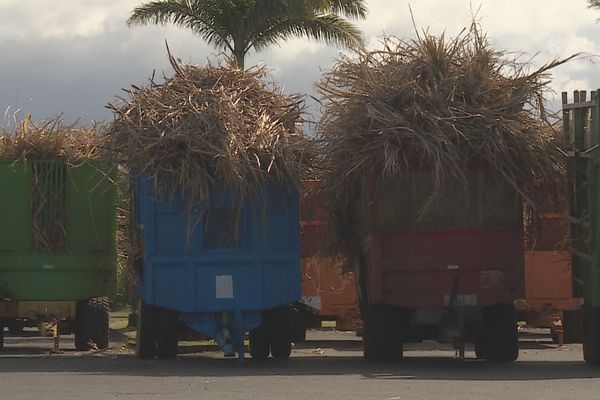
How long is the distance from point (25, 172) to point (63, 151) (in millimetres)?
664

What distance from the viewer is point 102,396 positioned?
12531 millimetres

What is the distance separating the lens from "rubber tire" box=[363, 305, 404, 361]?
54.6 feet

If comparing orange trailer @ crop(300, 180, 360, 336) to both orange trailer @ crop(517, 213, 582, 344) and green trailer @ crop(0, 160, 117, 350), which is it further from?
green trailer @ crop(0, 160, 117, 350)

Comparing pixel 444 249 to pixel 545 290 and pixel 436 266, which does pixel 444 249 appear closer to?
pixel 436 266

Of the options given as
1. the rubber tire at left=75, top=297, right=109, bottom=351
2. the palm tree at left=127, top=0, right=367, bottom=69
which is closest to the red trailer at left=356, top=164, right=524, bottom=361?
the rubber tire at left=75, top=297, right=109, bottom=351

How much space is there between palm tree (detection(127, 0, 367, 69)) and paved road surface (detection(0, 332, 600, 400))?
36.8 ft

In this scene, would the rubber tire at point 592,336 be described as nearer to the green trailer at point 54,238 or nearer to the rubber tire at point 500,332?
the rubber tire at point 500,332

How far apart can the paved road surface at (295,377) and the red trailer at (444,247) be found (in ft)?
2.63

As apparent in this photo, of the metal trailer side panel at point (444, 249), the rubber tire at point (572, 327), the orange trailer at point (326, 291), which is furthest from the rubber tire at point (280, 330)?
the rubber tire at point (572, 327)

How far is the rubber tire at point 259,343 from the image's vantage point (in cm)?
1780

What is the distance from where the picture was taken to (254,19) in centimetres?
2914

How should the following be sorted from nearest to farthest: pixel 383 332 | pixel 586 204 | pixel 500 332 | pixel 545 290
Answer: pixel 586 204 → pixel 383 332 → pixel 500 332 → pixel 545 290

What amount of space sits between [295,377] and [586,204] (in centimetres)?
447

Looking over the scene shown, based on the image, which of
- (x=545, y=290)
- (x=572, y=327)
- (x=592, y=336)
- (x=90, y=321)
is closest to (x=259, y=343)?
(x=90, y=321)
